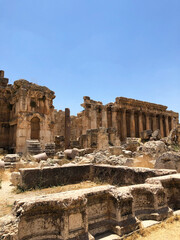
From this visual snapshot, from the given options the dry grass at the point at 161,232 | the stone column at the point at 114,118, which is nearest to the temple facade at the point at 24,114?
the stone column at the point at 114,118

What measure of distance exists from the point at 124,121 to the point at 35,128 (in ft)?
56.4

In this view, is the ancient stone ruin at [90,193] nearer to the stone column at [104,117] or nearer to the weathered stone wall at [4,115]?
the weathered stone wall at [4,115]

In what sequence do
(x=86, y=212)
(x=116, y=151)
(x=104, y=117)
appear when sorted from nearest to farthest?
(x=86, y=212) < (x=116, y=151) < (x=104, y=117)

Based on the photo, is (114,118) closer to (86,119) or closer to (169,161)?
(86,119)

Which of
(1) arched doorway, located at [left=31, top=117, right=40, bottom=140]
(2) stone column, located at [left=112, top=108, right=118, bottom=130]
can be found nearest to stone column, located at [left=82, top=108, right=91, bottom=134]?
(2) stone column, located at [left=112, top=108, right=118, bottom=130]

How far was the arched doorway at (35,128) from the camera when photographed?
16422 mm

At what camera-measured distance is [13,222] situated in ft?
7.30

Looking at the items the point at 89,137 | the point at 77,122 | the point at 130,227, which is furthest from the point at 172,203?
the point at 77,122

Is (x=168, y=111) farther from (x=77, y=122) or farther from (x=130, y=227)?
(x=130, y=227)

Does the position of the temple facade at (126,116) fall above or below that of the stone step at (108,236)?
above

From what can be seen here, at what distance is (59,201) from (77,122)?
27488 mm

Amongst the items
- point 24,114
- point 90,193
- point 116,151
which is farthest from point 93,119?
point 90,193

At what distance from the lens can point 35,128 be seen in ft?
54.3

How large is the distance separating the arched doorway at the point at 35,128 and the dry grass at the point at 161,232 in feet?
48.7
